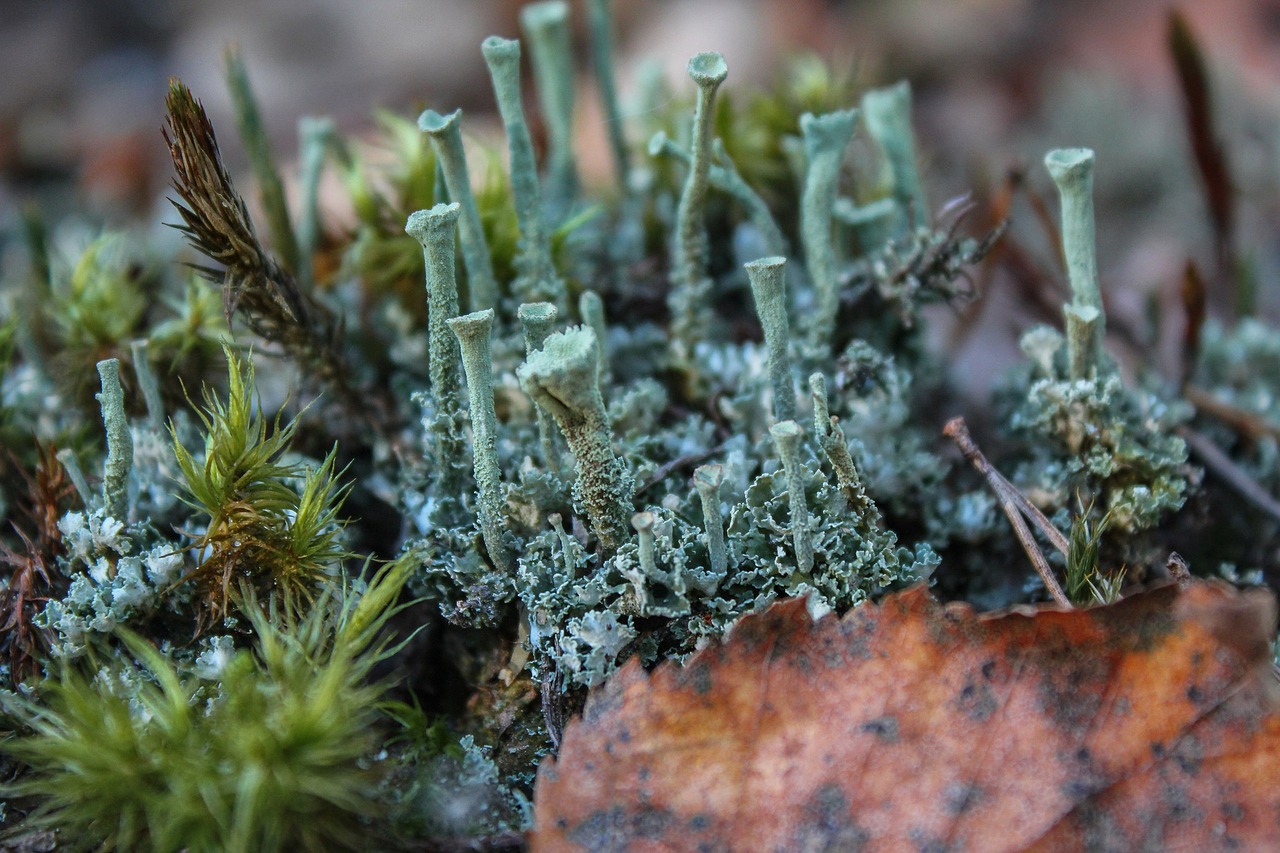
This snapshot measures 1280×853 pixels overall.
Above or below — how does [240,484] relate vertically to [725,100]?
below

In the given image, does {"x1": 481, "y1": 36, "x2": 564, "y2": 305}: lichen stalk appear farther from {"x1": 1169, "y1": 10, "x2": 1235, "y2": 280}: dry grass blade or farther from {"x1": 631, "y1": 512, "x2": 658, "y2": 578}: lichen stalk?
{"x1": 1169, "y1": 10, "x2": 1235, "y2": 280}: dry grass blade

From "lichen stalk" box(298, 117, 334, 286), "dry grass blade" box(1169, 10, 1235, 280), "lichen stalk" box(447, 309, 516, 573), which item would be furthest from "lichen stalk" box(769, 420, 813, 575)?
"dry grass blade" box(1169, 10, 1235, 280)

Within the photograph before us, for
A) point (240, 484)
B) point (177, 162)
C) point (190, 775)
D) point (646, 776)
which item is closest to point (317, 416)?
point (240, 484)

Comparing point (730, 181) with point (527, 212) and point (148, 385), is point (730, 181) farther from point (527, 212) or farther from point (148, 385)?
point (148, 385)

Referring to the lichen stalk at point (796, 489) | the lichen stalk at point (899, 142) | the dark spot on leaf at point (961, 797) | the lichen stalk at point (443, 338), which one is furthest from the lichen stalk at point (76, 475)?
the lichen stalk at point (899, 142)

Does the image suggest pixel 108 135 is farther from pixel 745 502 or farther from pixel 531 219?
pixel 745 502

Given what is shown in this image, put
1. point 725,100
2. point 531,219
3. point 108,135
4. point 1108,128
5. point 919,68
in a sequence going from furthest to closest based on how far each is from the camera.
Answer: point 919,68, point 108,135, point 1108,128, point 725,100, point 531,219
